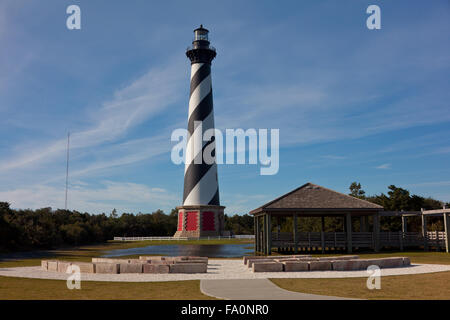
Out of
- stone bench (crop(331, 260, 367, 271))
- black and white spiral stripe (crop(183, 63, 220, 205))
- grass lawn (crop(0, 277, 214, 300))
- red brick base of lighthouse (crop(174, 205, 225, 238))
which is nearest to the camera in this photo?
grass lawn (crop(0, 277, 214, 300))

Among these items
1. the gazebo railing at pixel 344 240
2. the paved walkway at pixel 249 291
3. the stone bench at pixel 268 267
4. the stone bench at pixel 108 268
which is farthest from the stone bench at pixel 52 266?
the gazebo railing at pixel 344 240

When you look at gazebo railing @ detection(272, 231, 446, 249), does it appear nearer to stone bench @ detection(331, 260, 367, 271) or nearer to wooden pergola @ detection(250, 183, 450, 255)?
wooden pergola @ detection(250, 183, 450, 255)

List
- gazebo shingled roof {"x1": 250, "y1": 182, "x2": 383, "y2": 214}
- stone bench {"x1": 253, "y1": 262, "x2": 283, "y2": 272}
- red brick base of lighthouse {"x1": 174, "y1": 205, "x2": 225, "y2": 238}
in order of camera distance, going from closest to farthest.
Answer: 1. stone bench {"x1": 253, "y1": 262, "x2": 283, "y2": 272}
2. gazebo shingled roof {"x1": 250, "y1": 182, "x2": 383, "y2": 214}
3. red brick base of lighthouse {"x1": 174, "y1": 205, "x2": 225, "y2": 238}

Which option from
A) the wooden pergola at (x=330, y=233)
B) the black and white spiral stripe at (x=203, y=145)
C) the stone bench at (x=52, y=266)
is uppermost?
the black and white spiral stripe at (x=203, y=145)

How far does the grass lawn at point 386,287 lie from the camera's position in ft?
33.7

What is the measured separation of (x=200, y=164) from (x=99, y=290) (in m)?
47.5

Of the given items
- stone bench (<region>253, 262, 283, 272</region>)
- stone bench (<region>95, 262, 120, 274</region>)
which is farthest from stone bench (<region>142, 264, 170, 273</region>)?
stone bench (<region>253, 262, 283, 272</region>)

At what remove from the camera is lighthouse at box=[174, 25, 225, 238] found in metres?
59.5

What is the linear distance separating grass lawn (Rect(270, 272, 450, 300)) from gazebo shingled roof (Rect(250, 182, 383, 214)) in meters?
13.5

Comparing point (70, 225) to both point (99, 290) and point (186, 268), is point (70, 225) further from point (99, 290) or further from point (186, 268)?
point (99, 290)

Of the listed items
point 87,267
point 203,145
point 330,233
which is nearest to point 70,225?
point 203,145

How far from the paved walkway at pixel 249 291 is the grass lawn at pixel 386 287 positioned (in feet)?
1.82

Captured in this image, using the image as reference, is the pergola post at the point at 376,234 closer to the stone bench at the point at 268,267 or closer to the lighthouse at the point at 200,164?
the stone bench at the point at 268,267
